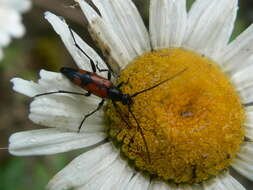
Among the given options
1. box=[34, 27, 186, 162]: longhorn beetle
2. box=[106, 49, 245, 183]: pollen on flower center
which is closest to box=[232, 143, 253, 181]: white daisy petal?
box=[106, 49, 245, 183]: pollen on flower center

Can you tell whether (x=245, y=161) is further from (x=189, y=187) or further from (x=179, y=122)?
(x=179, y=122)

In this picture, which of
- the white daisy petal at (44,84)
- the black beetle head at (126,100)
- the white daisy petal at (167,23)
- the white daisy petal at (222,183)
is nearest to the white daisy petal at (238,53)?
the white daisy petal at (167,23)

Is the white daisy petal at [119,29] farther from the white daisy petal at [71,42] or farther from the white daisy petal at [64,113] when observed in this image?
the white daisy petal at [64,113]

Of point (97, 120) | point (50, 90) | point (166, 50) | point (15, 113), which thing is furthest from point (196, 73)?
point (15, 113)

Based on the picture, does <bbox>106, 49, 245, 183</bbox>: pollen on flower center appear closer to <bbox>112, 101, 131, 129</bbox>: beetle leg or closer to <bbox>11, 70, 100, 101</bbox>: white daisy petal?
<bbox>112, 101, 131, 129</bbox>: beetle leg

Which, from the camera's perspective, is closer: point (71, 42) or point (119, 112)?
point (119, 112)

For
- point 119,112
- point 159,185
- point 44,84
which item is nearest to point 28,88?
point 44,84

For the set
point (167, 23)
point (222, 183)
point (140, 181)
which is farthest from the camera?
point (167, 23)
